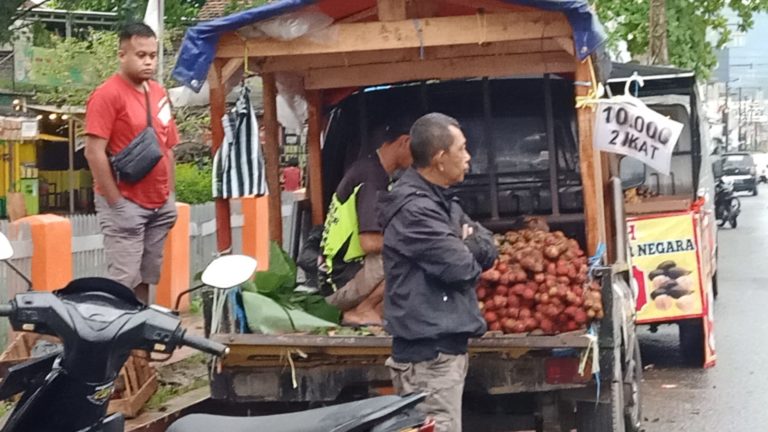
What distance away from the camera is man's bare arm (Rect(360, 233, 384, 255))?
21.2 feet

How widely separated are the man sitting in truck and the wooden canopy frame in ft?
1.99

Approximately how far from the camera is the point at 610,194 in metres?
7.77

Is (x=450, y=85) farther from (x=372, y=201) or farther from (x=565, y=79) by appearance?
(x=372, y=201)

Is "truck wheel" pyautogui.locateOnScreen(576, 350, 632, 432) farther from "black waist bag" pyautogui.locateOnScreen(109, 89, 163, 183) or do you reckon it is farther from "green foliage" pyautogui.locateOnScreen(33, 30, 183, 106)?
"green foliage" pyautogui.locateOnScreen(33, 30, 183, 106)

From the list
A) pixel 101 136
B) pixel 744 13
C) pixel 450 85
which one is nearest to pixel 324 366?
pixel 101 136

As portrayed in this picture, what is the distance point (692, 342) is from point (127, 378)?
17.1 feet

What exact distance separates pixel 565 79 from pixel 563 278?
2304 mm

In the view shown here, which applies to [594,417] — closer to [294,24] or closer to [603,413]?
[603,413]

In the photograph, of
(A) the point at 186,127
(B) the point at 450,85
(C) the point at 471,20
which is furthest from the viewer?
(A) the point at 186,127

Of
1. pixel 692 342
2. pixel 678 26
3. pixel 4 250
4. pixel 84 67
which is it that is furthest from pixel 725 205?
pixel 4 250

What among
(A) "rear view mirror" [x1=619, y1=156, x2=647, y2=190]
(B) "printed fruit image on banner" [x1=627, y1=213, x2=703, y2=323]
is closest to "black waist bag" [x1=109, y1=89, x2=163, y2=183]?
(B) "printed fruit image on banner" [x1=627, y1=213, x2=703, y2=323]

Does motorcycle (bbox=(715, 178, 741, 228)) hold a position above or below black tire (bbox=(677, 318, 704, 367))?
above

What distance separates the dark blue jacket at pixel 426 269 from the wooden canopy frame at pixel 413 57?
5.39 feet

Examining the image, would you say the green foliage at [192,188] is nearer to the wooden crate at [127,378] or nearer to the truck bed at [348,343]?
the wooden crate at [127,378]
